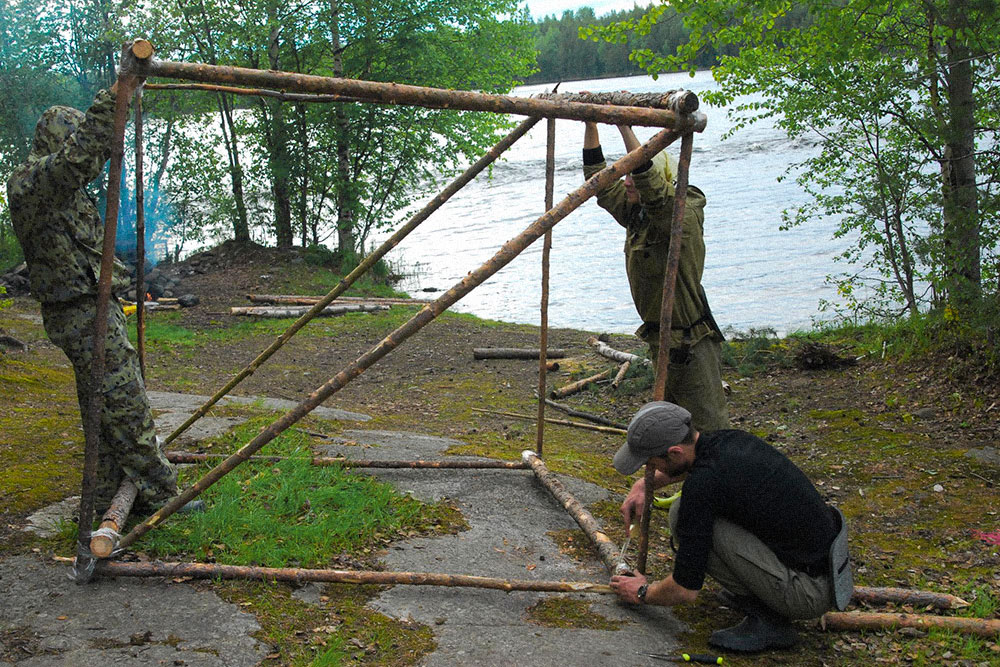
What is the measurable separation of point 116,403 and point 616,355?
285 inches

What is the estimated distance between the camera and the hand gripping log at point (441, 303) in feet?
11.4

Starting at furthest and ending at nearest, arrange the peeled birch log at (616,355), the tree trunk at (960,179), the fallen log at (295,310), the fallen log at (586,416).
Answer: the fallen log at (295,310), the peeled birch log at (616,355), the fallen log at (586,416), the tree trunk at (960,179)

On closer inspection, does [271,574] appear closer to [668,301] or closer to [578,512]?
[578,512]

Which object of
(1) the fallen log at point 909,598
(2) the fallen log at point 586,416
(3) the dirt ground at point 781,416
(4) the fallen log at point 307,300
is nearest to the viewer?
(1) the fallen log at point 909,598

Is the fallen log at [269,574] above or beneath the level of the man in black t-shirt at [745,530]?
beneath

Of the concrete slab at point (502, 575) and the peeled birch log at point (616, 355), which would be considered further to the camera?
the peeled birch log at point (616, 355)

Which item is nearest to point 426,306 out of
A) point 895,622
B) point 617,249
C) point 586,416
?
point 895,622

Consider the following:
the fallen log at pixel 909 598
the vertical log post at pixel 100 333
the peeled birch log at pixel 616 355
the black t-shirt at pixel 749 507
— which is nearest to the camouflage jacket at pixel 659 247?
the black t-shirt at pixel 749 507

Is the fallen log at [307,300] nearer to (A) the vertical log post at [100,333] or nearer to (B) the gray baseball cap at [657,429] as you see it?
(A) the vertical log post at [100,333]

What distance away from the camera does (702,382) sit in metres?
4.90

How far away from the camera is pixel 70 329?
402 cm

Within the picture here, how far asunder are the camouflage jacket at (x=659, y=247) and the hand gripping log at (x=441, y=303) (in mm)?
897

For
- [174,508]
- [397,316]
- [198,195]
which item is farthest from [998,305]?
[198,195]

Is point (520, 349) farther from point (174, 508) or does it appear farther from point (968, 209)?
point (174, 508)
